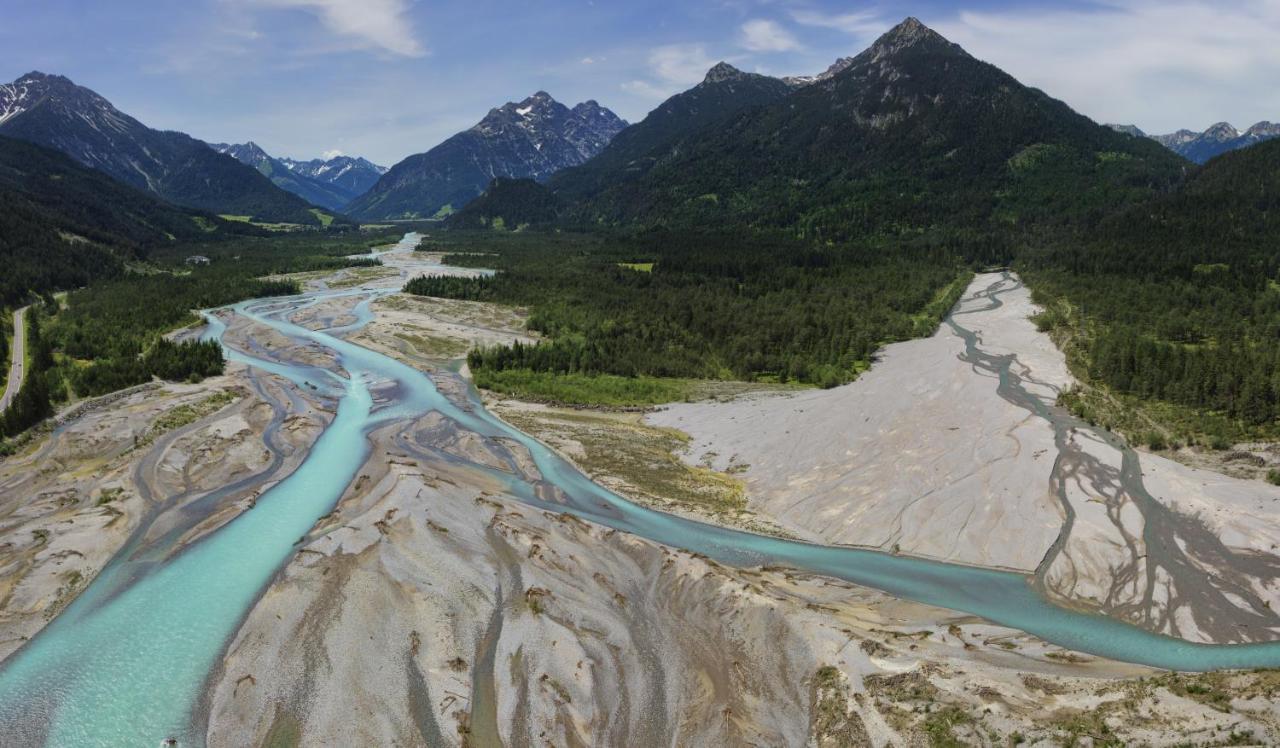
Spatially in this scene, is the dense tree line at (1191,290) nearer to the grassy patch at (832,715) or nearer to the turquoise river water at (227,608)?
the turquoise river water at (227,608)

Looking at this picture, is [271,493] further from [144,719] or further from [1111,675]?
[1111,675]

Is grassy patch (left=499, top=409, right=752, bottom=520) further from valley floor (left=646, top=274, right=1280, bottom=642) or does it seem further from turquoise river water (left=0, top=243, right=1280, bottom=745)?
turquoise river water (left=0, top=243, right=1280, bottom=745)

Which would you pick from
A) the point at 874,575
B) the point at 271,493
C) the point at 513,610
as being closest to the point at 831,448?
the point at 874,575

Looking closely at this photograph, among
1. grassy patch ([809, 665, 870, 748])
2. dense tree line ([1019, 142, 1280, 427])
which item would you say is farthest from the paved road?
dense tree line ([1019, 142, 1280, 427])

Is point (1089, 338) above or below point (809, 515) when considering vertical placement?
above

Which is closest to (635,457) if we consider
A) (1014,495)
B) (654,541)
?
(654,541)

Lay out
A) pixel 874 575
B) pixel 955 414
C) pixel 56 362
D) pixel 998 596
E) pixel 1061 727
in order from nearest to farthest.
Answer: pixel 1061 727 → pixel 998 596 → pixel 874 575 → pixel 955 414 → pixel 56 362
